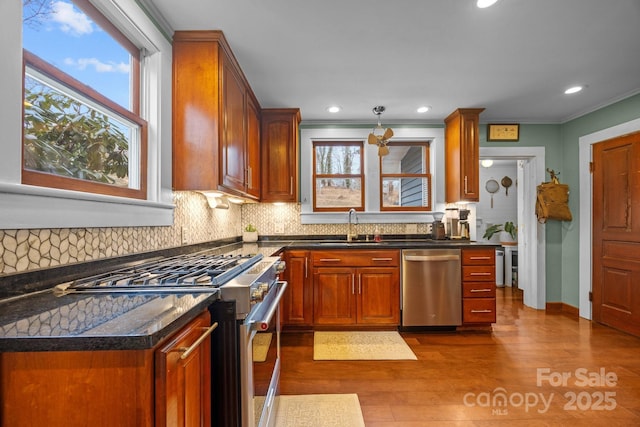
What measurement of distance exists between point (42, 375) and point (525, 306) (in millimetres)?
4822

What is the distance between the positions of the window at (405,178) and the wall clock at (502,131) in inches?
31.4

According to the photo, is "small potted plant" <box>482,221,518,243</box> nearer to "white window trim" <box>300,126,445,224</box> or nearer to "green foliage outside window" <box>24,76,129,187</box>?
"white window trim" <box>300,126,445,224</box>

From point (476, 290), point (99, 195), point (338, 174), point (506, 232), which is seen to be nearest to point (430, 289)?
point (476, 290)

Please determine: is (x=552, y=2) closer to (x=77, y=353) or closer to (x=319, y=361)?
(x=77, y=353)

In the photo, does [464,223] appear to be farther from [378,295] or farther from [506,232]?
[506,232]

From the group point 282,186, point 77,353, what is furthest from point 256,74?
point 77,353

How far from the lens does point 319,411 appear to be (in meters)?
1.86

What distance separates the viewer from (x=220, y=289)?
1122 millimetres

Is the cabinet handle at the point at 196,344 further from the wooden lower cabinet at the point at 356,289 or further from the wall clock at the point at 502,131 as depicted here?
the wall clock at the point at 502,131

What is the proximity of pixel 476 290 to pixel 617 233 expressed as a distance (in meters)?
1.64

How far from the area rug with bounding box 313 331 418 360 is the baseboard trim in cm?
226

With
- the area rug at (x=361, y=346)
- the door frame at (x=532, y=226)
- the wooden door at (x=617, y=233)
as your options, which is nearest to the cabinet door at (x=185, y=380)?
the area rug at (x=361, y=346)

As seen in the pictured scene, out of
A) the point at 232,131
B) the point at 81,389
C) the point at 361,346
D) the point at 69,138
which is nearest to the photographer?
the point at 81,389

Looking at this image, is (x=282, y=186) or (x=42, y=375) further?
(x=282, y=186)
